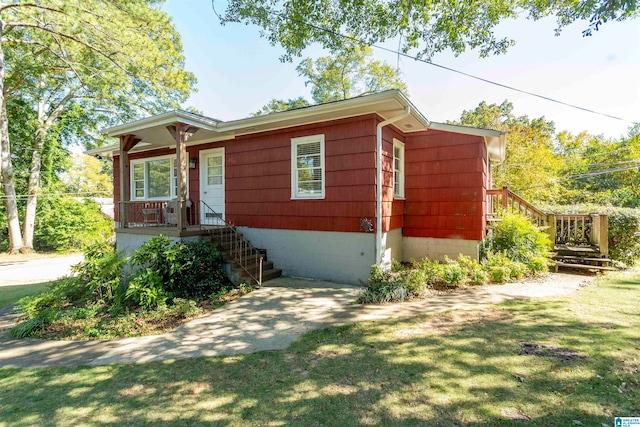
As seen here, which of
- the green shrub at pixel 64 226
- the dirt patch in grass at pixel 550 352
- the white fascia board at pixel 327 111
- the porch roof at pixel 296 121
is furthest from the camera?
the green shrub at pixel 64 226

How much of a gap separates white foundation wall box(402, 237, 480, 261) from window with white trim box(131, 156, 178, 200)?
714cm

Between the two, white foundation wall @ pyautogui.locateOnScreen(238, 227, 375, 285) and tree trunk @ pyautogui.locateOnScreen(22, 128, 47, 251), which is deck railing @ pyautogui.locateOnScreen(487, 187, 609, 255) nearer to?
white foundation wall @ pyautogui.locateOnScreen(238, 227, 375, 285)

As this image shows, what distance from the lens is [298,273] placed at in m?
6.82

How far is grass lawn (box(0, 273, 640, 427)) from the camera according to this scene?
223 cm

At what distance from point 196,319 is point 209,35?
8.50 m

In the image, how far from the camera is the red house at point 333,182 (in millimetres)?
6055

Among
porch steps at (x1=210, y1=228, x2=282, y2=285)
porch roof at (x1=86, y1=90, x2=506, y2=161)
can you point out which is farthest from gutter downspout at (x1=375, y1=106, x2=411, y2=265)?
porch steps at (x1=210, y1=228, x2=282, y2=285)

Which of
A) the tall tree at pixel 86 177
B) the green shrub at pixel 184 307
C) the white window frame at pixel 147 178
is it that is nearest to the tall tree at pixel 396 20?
the white window frame at pixel 147 178

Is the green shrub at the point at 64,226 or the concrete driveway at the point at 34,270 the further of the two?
the green shrub at the point at 64,226

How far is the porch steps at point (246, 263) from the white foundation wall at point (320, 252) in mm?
218

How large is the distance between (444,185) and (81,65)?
52.7ft

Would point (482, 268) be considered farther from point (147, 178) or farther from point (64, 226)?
point (64, 226)

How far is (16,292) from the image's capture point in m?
8.07

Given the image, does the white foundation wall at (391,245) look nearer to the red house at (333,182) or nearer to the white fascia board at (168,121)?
the red house at (333,182)
